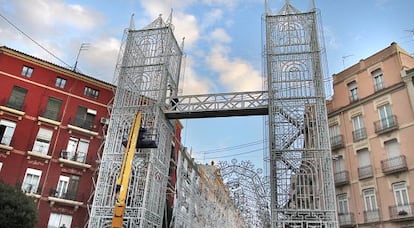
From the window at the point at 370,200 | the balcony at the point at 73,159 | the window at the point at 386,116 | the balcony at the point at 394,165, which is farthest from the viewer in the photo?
the balcony at the point at 73,159

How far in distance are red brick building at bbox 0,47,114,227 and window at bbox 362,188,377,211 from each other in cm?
1511

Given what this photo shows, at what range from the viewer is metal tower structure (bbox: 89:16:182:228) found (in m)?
15.1

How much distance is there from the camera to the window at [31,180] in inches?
769

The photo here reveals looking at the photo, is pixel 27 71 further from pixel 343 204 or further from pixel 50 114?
pixel 343 204

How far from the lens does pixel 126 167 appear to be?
43.6 ft

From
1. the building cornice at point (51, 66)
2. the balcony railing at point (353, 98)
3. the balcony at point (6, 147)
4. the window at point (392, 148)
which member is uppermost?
the building cornice at point (51, 66)

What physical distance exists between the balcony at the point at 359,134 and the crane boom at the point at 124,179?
1193 cm

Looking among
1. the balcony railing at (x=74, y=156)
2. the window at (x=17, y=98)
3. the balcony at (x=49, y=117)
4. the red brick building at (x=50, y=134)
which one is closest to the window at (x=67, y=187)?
the red brick building at (x=50, y=134)

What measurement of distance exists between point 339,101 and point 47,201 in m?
17.5

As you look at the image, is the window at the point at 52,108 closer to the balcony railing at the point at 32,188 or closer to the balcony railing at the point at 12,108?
the balcony railing at the point at 12,108

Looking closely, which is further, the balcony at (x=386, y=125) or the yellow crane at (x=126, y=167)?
the balcony at (x=386, y=125)

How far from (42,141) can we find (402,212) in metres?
19.0

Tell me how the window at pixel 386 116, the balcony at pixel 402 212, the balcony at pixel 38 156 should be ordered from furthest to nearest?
the balcony at pixel 38 156 → the window at pixel 386 116 → the balcony at pixel 402 212

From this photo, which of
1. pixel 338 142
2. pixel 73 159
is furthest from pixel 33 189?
pixel 338 142
